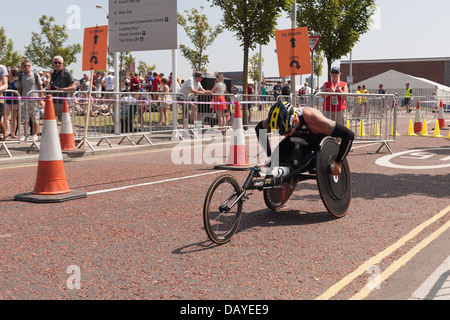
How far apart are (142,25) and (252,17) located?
24.9 feet

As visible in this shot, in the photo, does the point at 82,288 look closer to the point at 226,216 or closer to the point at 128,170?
the point at 226,216

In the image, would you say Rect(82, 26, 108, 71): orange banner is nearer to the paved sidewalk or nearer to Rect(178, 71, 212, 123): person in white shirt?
Rect(178, 71, 212, 123): person in white shirt

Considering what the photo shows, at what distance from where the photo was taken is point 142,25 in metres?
16.5

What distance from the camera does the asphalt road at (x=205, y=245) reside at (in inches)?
147

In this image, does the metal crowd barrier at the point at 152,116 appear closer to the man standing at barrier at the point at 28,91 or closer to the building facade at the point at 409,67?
the man standing at barrier at the point at 28,91

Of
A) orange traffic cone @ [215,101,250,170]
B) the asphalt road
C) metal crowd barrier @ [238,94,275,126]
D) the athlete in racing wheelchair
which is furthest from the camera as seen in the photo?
metal crowd barrier @ [238,94,275,126]

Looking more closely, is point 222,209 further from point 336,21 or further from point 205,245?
point 336,21

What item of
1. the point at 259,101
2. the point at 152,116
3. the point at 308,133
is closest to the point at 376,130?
the point at 259,101

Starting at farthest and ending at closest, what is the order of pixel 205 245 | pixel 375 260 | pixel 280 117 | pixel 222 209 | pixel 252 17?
pixel 252 17 < pixel 280 117 < pixel 205 245 < pixel 222 209 < pixel 375 260

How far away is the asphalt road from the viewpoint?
375 centimetres

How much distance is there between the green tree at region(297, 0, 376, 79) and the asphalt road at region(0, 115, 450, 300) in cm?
2772

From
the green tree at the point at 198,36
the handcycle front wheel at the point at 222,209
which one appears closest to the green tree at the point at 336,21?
the green tree at the point at 198,36

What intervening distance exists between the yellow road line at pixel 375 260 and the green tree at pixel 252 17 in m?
17.9

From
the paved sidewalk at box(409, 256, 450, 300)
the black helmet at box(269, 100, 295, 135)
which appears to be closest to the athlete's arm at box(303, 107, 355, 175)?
the black helmet at box(269, 100, 295, 135)
